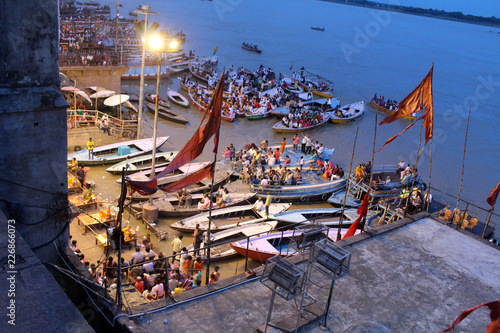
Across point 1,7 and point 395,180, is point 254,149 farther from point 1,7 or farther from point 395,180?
point 1,7

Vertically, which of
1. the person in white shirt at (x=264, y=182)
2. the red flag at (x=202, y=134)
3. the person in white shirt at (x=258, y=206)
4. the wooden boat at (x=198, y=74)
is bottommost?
the person in white shirt at (x=258, y=206)

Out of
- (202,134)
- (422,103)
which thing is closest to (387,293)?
(202,134)

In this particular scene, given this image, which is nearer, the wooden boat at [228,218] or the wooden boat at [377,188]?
the wooden boat at [228,218]

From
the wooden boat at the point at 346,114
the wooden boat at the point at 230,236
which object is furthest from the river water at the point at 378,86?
the wooden boat at the point at 230,236

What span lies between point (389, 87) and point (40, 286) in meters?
62.3

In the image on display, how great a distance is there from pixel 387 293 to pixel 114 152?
1900cm

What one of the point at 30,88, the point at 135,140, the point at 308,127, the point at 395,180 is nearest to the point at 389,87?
the point at 308,127

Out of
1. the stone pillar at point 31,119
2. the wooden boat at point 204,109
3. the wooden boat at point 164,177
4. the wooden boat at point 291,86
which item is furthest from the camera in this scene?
the wooden boat at point 291,86

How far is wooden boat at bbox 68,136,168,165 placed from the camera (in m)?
23.7

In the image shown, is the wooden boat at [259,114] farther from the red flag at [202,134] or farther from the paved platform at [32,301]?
the paved platform at [32,301]

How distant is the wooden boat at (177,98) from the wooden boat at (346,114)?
1290 centimetres

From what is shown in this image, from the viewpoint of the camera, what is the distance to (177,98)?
39.6m

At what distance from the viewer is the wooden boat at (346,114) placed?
134 feet

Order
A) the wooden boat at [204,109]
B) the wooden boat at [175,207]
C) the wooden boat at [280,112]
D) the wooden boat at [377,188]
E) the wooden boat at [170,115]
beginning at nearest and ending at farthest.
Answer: the wooden boat at [175,207] → the wooden boat at [377,188] → the wooden boat at [170,115] → the wooden boat at [204,109] → the wooden boat at [280,112]
